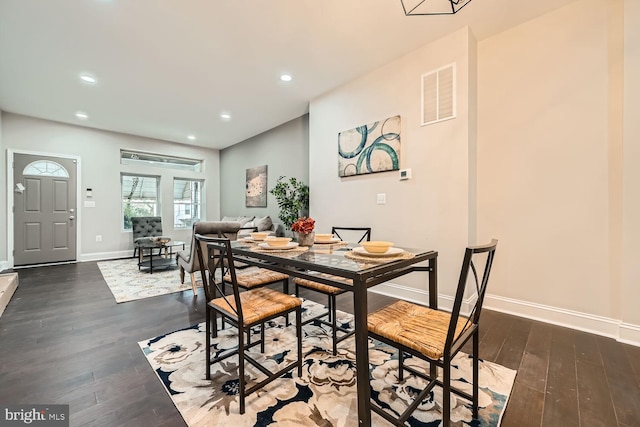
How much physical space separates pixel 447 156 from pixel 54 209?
22.8 feet

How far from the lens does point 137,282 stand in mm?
3822

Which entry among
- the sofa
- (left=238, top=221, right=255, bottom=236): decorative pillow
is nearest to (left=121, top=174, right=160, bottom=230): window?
(left=238, top=221, right=255, bottom=236): decorative pillow

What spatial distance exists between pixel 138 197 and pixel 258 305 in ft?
20.8

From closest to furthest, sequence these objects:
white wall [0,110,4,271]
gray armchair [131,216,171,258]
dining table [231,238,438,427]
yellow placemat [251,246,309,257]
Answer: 1. dining table [231,238,438,427]
2. yellow placemat [251,246,309,257]
3. white wall [0,110,4,271]
4. gray armchair [131,216,171,258]

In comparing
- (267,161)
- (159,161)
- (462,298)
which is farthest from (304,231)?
(159,161)

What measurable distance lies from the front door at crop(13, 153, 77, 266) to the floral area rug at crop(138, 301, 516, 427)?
191 inches

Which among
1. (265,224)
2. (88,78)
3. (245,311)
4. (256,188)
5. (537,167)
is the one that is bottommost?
(245,311)

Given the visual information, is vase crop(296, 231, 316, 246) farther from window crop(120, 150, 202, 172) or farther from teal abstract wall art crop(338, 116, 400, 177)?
window crop(120, 150, 202, 172)

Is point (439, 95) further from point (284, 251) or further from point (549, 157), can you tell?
point (284, 251)

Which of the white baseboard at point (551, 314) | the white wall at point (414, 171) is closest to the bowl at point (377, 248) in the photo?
the white wall at point (414, 171)

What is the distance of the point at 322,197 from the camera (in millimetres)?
3934

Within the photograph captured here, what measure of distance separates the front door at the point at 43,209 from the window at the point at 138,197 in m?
0.92

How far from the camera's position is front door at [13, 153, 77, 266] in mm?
4770

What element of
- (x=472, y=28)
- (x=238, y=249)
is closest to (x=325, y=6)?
(x=472, y=28)
